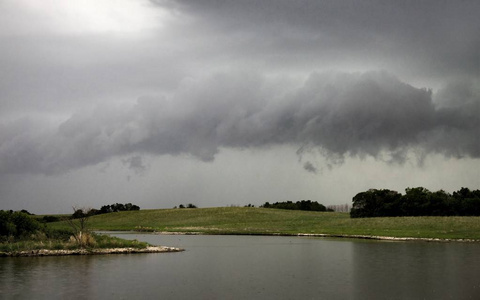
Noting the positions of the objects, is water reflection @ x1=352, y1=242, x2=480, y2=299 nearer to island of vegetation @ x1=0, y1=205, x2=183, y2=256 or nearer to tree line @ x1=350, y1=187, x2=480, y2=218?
island of vegetation @ x1=0, y1=205, x2=183, y2=256

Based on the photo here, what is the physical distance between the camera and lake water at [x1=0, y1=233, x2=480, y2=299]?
28453mm

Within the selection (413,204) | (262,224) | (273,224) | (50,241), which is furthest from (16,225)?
(413,204)

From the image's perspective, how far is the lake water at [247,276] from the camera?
28.5 meters

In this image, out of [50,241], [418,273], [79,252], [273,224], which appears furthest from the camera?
[273,224]

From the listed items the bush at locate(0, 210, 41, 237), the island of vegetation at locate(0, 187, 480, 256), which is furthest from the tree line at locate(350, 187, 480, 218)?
the bush at locate(0, 210, 41, 237)

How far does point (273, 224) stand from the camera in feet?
357

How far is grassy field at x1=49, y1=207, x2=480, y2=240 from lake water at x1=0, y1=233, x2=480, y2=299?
32489 mm

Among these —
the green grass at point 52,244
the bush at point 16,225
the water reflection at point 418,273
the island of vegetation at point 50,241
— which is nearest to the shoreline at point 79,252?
the island of vegetation at point 50,241

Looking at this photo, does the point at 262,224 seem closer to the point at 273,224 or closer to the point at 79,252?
the point at 273,224

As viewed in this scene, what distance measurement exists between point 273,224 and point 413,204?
1245 inches

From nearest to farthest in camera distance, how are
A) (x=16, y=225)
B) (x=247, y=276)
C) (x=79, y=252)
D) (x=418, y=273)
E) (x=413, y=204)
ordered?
(x=247, y=276), (x=418, y=273), (x=79, y=252), (x=16, y=225), (x=413, y=204)

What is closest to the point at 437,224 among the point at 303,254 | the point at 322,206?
the point at 303,254

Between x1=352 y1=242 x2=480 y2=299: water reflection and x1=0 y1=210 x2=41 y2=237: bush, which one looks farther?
x1=0 y1=210 x2=41 y2=237: bush

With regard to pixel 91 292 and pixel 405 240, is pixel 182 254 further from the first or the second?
pixel 405 240
